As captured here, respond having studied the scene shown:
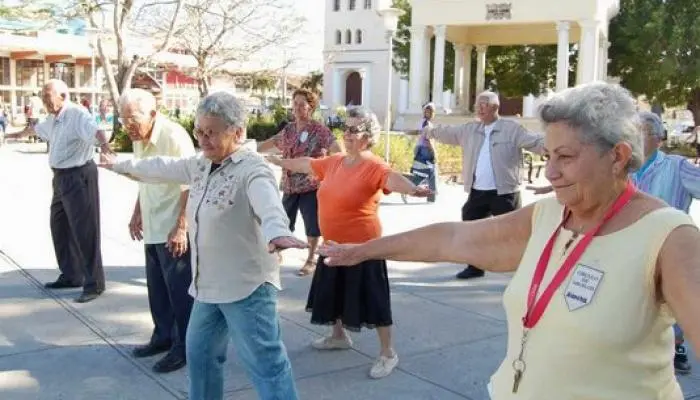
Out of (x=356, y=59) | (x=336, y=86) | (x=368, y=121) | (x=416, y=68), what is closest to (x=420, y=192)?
(x=368, y=121)

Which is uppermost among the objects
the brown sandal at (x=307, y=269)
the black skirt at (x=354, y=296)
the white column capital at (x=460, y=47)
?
the white column capital at (x=460, y=47)

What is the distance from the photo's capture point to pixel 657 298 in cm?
188

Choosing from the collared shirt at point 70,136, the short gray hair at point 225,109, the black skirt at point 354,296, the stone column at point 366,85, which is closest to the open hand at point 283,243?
the short gray hair at point 225,109

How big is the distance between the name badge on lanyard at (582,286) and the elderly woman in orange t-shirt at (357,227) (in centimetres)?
276

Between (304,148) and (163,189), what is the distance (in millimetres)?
2586

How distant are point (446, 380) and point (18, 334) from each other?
9.93 feet

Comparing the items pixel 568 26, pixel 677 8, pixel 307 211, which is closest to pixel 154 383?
pixel 307 211

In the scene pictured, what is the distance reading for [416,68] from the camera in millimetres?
33188

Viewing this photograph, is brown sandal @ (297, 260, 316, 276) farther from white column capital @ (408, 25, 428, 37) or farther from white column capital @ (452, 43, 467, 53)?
white column capital @ (452, 43, 467, 53)

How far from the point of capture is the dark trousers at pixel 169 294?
466cm

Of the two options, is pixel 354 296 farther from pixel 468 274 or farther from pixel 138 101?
pixel 468 274

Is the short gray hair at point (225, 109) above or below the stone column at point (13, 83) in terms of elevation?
below

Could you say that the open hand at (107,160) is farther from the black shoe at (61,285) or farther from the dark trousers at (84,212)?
the black shoe at (61,285)

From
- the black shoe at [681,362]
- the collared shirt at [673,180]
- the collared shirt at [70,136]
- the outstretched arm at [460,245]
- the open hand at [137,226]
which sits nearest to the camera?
the outstretched arm at [460,245]
